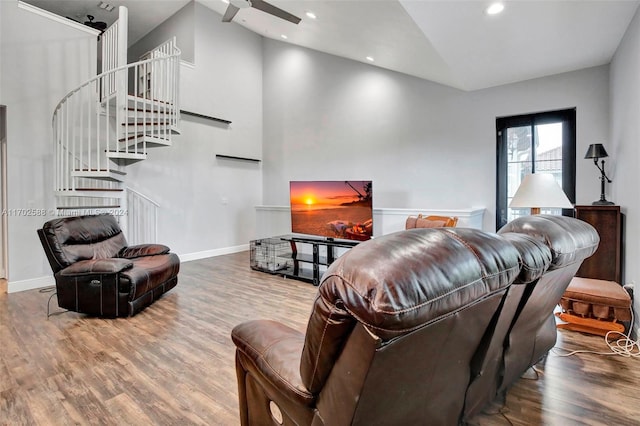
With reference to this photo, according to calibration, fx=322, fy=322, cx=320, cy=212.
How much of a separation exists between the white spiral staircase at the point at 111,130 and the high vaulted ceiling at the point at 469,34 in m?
1.94

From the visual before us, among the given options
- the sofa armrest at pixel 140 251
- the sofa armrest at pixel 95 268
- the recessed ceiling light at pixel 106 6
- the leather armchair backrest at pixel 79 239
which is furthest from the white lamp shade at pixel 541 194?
the recessed ceiling light at pixel 106 6

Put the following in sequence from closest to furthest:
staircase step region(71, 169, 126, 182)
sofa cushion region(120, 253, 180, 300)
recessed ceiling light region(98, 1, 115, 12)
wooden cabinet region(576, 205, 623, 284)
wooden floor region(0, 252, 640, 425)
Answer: wooden floor region(0, 252, 640, 425) → wooden cabinet region(576, 205, 623, 284) → sofa cushion region(120, 253, 180, 300) → staircase step region(71, 169, 126, 182) → recessed ceiling light region(98, 1, 115, 12)

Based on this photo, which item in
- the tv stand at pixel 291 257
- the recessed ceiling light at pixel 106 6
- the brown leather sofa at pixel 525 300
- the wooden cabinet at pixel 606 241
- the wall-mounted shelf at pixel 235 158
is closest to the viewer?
the brown leather sofa at pixel 525 300

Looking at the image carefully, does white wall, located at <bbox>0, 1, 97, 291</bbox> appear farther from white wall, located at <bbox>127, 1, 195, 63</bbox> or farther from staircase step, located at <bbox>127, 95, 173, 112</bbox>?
white wall, located at <bbox>127, 1, 195, 63</bbox>

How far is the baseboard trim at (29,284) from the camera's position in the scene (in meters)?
4.20

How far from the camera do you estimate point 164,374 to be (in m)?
2.24

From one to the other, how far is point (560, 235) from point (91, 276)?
3.84m

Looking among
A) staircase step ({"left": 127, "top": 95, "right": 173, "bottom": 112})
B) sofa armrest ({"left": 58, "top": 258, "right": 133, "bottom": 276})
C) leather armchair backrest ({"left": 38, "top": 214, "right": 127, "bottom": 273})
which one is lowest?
sofa armrest ({"left": 58, "top": 258, "right": 133, "bottom": 276})

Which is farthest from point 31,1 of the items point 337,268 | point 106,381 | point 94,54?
point 337,268

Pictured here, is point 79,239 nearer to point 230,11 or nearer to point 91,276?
point 91,276

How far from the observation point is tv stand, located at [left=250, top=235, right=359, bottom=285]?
184 inches

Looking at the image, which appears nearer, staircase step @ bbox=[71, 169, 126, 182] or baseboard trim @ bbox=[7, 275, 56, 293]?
staircase step @ bbox=[71, 169, 126, 182]

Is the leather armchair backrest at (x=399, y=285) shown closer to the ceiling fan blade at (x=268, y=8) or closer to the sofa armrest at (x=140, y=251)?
the sofa armrest at (x=140, y=251)

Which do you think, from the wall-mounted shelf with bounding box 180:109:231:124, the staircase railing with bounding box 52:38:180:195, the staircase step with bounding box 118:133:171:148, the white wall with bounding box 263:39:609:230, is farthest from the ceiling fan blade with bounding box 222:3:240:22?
the white wall with bounding box 263:39:609:230
